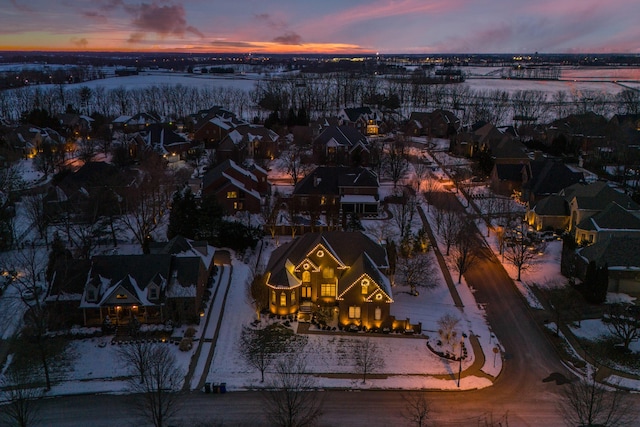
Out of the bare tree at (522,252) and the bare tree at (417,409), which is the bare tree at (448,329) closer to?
the bare tree at (417,409)

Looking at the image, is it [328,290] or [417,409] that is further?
[328,290]

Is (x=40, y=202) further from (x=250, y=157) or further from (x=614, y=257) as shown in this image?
(x=614, y=257)

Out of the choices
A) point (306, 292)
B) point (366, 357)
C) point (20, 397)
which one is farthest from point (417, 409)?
point (20, 397)

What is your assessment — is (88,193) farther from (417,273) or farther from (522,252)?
(522,252)

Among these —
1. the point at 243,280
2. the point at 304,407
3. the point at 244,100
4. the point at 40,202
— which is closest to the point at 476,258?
the point at 243,280

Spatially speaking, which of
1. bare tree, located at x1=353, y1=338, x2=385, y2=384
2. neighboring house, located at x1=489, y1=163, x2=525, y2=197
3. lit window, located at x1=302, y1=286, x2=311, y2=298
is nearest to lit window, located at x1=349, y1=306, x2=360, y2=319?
bare tree, located at x1=353, y1=338, x2=385, y2=384
